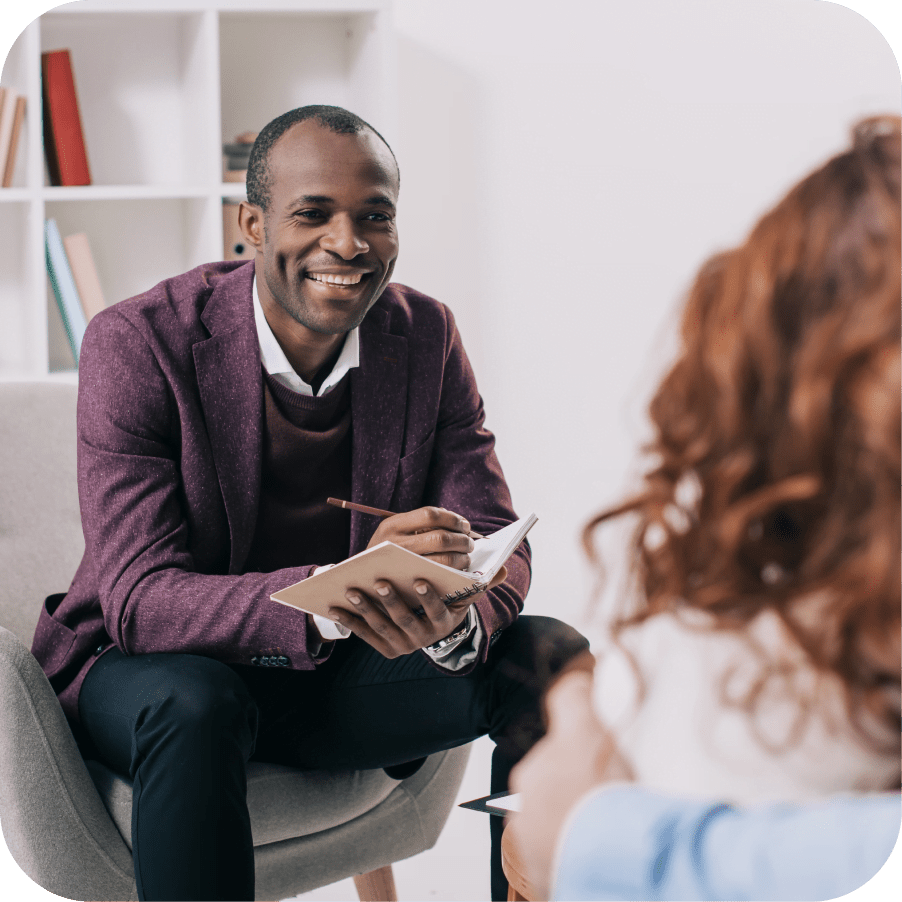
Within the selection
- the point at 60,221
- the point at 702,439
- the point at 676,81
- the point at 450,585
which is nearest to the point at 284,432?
the point at 450,585

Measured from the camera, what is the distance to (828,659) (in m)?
0.57

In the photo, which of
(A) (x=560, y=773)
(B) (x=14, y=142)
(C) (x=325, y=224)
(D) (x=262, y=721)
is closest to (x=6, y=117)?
(B) (x=14, y=142)

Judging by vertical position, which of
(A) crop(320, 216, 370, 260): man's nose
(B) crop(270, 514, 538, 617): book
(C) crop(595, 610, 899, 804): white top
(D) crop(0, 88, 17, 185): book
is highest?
(D) crop(0, 88, 17, 185): book

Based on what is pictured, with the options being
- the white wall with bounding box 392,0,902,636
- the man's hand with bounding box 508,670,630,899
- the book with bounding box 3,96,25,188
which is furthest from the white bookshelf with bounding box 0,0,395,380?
the man's hand with bounding box 508,670,630,899

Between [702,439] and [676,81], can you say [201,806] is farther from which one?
[676,81]

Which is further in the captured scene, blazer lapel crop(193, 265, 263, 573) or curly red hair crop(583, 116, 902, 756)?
blazer lapel crop(193, 265, 263, 573)

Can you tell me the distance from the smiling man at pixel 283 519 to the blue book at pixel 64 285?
0.87m

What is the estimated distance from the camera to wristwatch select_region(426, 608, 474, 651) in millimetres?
1319

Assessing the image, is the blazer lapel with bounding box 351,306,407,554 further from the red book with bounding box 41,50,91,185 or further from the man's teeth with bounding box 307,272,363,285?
the red book with bounding box 41,50,91,185

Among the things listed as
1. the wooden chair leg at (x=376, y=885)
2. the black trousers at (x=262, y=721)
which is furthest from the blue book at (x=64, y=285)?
the wooden chair leg at (x=376, y=885)

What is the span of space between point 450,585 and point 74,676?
52 cm

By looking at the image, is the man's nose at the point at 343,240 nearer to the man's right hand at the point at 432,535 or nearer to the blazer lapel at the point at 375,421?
the blazer lapel at the point at 375,421

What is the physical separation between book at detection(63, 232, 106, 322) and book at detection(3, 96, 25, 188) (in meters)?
0.16

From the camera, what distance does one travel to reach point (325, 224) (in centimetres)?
146
